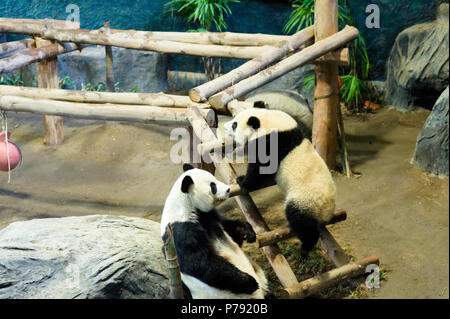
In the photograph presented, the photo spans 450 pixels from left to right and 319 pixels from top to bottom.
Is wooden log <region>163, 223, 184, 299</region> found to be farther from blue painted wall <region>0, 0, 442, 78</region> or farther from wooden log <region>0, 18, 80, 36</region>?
blue painted wall <region>0, 0, 442, 78</region>

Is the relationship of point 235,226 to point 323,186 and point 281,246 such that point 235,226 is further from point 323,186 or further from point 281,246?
point 281,246

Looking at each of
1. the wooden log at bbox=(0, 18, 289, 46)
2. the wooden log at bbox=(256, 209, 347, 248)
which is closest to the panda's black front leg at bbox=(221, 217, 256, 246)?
the wooden log at bbox=(256, 209, 347, 248)

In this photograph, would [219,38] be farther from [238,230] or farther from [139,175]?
[238,230]

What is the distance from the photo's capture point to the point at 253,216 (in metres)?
3.58

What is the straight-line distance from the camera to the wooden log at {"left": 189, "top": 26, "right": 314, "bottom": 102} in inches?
166

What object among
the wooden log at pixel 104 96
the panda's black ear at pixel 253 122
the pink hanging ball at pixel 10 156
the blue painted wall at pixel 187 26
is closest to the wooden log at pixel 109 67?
the blue painted wall at pixel 187 26

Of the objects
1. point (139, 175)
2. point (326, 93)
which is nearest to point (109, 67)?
A: point (139, 175)

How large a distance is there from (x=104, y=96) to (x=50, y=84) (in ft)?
6.35

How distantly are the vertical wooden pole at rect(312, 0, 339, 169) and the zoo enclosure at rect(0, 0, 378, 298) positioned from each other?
1 cm

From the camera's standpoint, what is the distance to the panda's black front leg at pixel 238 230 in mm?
3338

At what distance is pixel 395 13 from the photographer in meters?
7.36

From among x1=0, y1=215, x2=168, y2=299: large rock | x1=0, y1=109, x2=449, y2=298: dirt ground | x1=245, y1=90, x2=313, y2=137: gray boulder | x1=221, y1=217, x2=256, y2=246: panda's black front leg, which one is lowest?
x1=0, y1=109, x2=449, y2=298: dirt ground

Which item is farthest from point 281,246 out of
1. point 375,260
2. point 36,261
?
point 36,261
